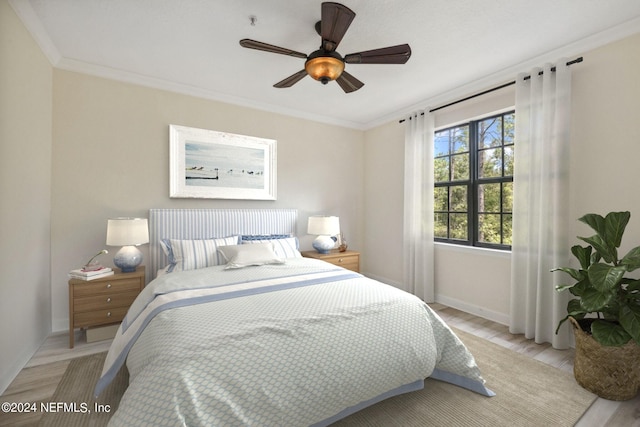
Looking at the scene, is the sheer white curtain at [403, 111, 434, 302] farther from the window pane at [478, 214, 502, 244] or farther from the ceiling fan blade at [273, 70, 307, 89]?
the ceiling fan blade at [273, 70, 307, 89]

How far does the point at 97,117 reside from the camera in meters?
2.96

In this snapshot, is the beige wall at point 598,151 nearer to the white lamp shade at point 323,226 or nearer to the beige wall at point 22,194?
the white lamp shade at point 323,226

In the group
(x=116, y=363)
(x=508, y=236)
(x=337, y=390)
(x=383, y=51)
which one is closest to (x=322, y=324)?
(x=337, y=390)

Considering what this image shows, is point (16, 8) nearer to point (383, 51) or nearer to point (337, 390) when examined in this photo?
point (383, 51)

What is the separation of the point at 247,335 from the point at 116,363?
913mm

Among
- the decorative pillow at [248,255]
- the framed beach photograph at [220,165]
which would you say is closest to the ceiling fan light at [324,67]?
the decorative pillow at [248,255]

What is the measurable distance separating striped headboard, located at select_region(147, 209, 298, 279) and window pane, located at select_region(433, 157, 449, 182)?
201 cm

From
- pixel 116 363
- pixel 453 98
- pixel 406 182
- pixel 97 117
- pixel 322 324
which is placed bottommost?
pixel 116 363

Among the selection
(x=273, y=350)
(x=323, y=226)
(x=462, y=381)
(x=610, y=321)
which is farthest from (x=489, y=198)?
(x=273, y=350)

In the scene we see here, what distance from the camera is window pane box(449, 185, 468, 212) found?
3600 mm

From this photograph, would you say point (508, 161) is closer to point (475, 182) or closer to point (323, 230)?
point (475, 182)

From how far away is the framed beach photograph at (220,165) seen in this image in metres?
3.35

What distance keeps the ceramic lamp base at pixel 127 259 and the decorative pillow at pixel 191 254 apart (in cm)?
27

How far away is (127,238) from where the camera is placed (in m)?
2.70
